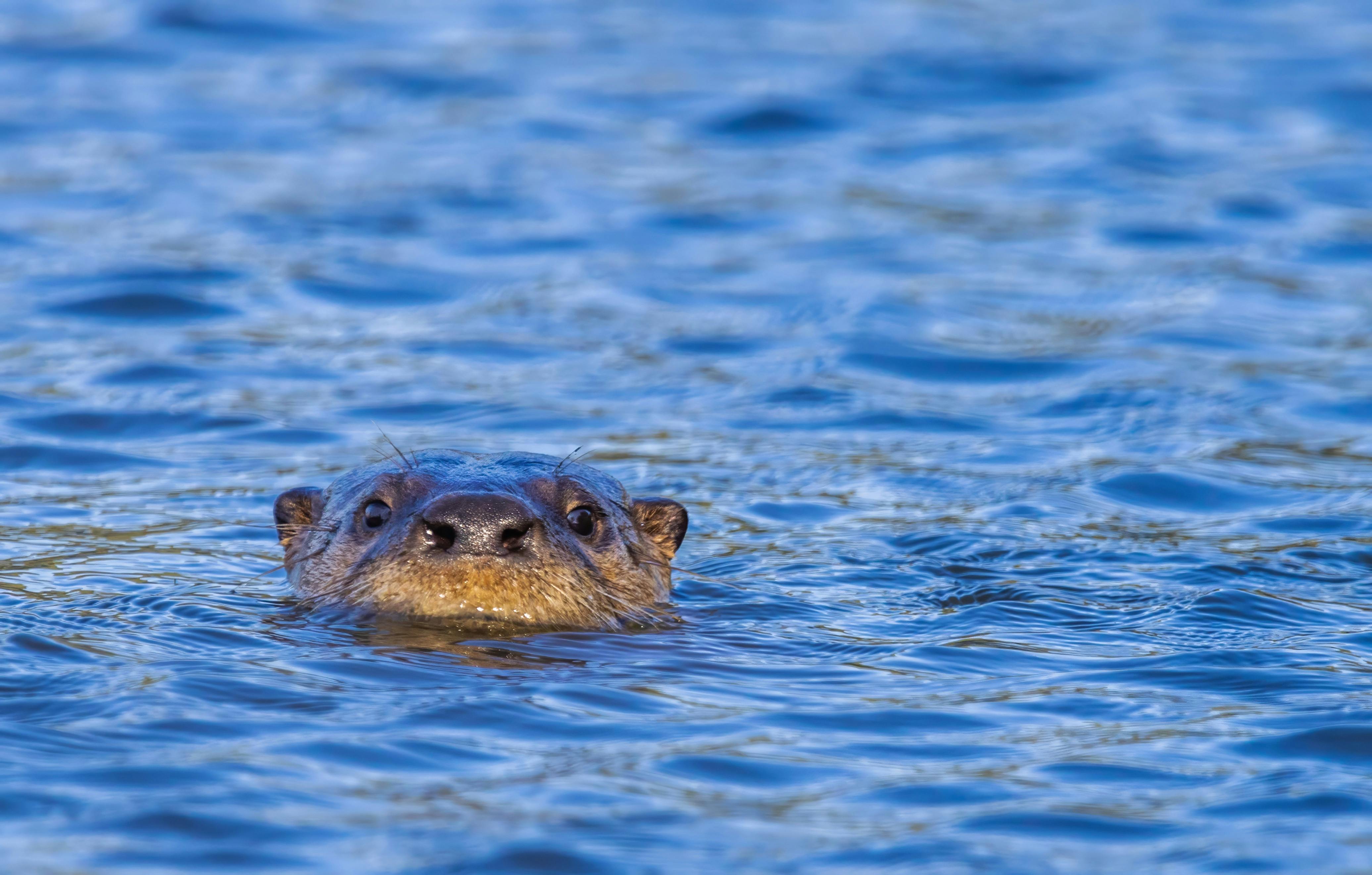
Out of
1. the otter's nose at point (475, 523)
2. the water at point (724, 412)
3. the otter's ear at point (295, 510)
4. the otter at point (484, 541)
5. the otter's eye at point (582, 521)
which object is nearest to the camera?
the water at point (724, 412)

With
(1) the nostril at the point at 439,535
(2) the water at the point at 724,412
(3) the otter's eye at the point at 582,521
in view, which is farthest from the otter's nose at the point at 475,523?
(3) the otter's eye at the point at 582,521

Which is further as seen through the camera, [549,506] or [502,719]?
[549,506]

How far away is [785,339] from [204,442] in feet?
12.9

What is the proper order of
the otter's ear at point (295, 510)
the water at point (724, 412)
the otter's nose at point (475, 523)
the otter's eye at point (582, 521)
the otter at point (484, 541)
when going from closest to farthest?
1. the water at point (724, 412)
2. the otter's nose at point (475, 523)
3. the otter at point (484, 541)
4. the otter's eye at point (582, 521)
5. the otter's ear at point (295, 510)

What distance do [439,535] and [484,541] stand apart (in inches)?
6.5

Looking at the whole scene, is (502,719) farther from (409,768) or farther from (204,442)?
(204,442)

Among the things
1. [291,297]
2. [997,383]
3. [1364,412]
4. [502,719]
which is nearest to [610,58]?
[291,297]

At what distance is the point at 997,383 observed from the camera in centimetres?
1281

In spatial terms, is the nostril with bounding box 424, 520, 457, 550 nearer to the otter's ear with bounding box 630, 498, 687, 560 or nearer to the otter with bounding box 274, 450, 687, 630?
the otter with bounding box 274, 450, 687, 630

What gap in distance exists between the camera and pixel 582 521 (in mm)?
7953

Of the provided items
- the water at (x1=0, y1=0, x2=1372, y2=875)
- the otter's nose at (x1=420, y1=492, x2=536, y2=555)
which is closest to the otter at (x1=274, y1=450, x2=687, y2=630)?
the otter's nose at (x1=420, y1=492, x2=536, y2=555)

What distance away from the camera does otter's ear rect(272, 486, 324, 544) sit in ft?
28.0

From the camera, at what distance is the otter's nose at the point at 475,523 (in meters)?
7.14

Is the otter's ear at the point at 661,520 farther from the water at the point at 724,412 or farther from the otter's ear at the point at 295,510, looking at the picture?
the otter's ear at the point at 295,510
